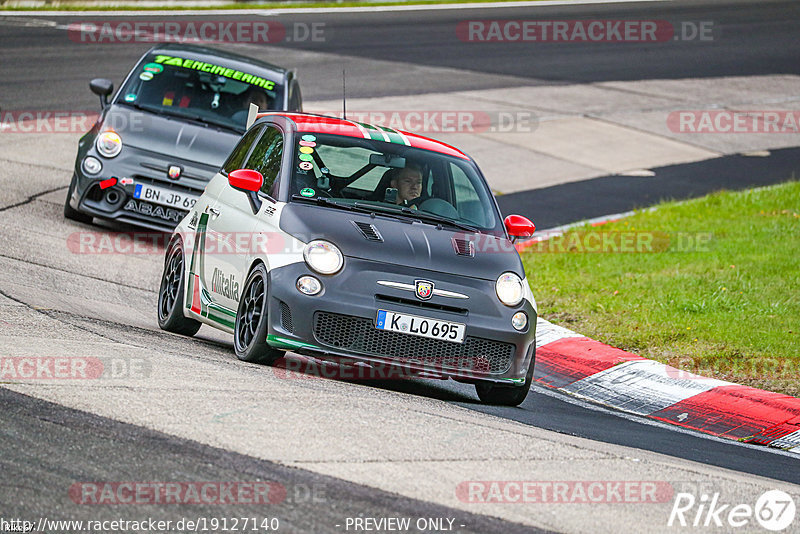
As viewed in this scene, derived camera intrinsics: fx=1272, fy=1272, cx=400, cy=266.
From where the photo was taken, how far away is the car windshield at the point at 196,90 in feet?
43.3

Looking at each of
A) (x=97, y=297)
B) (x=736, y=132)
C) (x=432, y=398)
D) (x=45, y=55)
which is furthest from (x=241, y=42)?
(x=432, y=398)

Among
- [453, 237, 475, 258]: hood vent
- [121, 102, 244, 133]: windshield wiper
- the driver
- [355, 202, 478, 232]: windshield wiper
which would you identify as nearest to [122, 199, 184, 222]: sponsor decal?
[121, 102, 244, 133]: windshield wiper

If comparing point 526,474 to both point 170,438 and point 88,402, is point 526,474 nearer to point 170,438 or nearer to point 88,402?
point 170,438

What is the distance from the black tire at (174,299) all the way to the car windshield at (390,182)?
1.51 meters

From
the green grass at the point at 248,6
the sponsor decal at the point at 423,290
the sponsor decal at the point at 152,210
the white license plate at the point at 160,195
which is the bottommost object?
the sponsor decal at the point at 152,210

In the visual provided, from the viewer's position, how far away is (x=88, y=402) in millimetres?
6047

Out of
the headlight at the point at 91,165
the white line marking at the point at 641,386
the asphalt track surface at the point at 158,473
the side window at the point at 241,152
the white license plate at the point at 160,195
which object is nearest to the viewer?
the asphalt track surface at the point at 158,473

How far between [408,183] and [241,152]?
1.50m

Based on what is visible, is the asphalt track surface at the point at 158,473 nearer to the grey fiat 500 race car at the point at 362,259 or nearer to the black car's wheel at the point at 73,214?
the grey fiat 500 race car at the point at 362,259

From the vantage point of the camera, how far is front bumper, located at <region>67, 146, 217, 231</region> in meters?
12.3

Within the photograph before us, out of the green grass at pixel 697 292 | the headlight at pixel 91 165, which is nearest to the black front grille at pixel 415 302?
the green grass at pixel 697 292

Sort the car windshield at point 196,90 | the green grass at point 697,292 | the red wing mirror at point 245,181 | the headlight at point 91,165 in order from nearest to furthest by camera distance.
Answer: the red wing mirror at point 245,181
the green grass at point 697,292
the headlight at point 91,165
the car windshield at point 196,90

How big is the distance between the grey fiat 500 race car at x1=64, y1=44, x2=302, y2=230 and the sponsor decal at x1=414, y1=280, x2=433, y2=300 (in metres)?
5.29

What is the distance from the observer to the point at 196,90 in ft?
43.7
